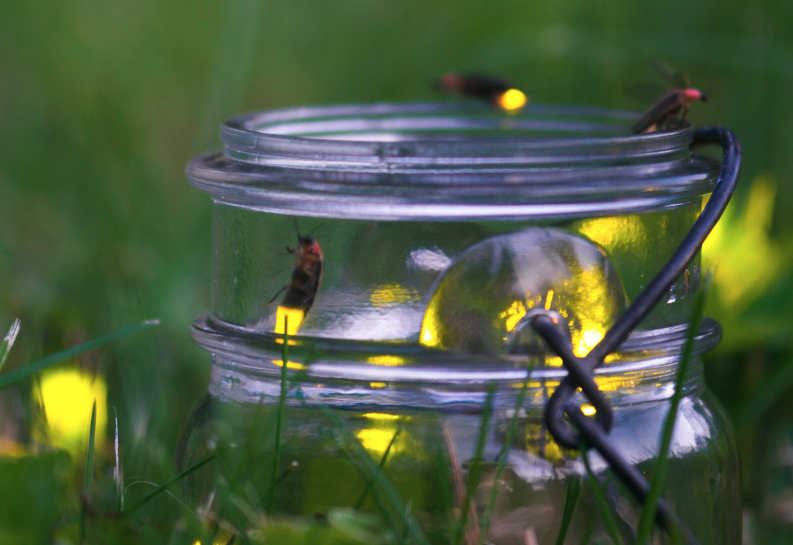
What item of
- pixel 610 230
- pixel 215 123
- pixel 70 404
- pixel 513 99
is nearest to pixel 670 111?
pixel 610 230

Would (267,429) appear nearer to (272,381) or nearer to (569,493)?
(272,381)

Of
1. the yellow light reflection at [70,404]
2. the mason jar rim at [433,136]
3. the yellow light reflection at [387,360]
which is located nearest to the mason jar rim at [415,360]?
the yellow light reflection at [387,360]

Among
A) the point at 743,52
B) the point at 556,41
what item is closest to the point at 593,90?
the point at 556,41

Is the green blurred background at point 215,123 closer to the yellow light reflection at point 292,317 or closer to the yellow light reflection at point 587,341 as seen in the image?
the yellow light reflection at point 292,317

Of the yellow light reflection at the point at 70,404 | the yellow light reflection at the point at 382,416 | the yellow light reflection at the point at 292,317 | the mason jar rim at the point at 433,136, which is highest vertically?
the mason jar rim at the point at 433,136

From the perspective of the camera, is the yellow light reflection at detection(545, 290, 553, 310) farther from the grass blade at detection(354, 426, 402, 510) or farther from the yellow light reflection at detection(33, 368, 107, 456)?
the yellow light reflection at detection(33, 368, 107, 456)
